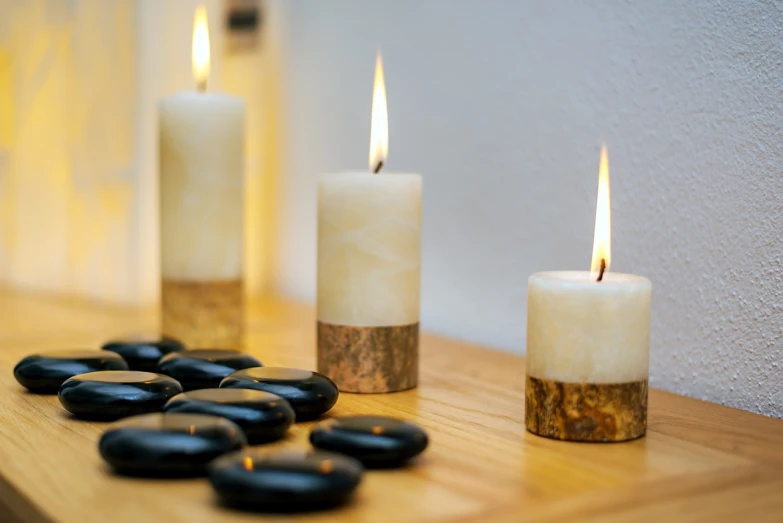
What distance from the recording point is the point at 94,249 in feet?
4.95

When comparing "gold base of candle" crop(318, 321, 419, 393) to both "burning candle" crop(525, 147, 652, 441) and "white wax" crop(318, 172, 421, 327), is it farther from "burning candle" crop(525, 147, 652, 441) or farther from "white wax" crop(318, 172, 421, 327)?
"burning candle" crop(525, 147, 652, 441)

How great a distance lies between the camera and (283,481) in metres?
0.46

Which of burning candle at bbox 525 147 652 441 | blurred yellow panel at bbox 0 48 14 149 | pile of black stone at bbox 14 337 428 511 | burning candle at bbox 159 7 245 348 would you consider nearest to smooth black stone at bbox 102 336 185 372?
Result: pile of black stone at bbox 14 337 428 511

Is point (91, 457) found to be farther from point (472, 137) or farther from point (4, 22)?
point (4, 22)

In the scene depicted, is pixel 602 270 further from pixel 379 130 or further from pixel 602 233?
pixel 379 130

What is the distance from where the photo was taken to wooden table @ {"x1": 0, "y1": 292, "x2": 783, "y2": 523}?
0.48 m

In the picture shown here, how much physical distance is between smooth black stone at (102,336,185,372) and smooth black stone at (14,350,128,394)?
0.17ft

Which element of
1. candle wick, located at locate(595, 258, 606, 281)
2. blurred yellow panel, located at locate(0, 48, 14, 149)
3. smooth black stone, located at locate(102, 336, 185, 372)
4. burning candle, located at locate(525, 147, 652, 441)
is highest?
blurred yellow panel, located at locate(0, 48, 14, 149)

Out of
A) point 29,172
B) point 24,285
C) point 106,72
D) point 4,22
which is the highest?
point 4,22

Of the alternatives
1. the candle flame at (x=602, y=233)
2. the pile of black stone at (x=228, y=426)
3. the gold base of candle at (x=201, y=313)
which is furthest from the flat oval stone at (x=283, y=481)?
the gold base of candle at (x=201, y=313)

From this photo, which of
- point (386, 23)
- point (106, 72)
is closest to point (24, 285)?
point (106, 72)

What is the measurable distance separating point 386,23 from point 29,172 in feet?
2.61

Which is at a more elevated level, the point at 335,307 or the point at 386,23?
the point at 386,23

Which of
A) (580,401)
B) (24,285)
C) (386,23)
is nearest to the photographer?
(580,401)
